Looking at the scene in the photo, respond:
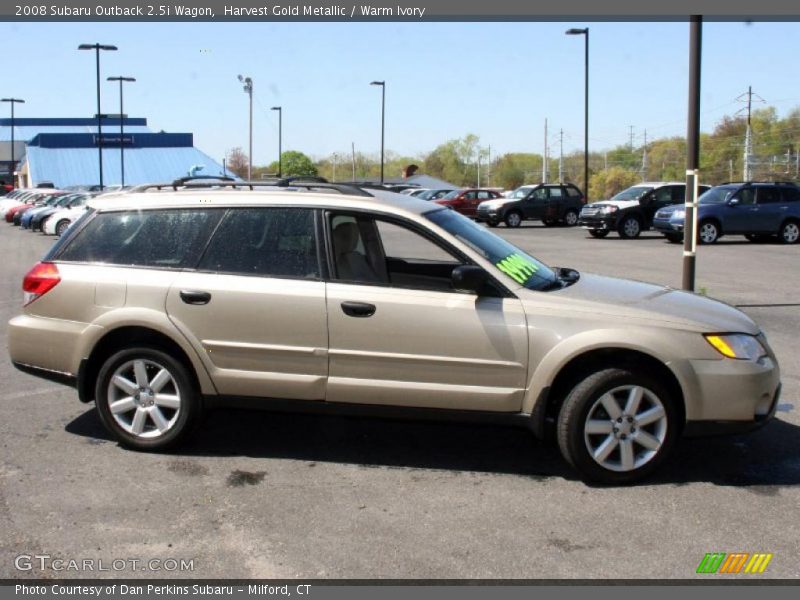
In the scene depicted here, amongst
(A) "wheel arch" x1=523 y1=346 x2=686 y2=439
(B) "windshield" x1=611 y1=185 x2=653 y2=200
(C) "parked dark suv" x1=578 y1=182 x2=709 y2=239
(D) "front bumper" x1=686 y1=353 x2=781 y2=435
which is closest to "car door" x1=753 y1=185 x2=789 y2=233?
(C) "parked dark suv" x1=578 y1=182 x2=709 y2=239

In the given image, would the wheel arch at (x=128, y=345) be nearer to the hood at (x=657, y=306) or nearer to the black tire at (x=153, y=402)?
the black tire at (x=153, y=402)

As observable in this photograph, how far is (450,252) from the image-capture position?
5.31 meters

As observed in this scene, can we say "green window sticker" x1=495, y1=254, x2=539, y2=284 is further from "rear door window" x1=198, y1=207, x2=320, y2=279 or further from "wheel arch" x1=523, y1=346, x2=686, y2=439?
"rear door window" x1=198, y1=207, x2=320, y2=279

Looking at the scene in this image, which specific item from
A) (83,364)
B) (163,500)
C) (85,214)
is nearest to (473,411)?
(163,500)

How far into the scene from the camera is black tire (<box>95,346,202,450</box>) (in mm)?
5484

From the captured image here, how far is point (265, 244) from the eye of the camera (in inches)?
217

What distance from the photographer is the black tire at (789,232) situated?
24.8 m

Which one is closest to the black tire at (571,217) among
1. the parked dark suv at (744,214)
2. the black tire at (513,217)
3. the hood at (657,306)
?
the black tire at (513,217)

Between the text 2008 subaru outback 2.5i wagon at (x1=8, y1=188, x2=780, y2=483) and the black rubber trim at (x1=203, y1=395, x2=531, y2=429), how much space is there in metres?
0.01

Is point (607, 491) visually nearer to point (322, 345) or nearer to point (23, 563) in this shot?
point (322, 345)

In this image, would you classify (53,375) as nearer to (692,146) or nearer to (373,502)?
(373,502)

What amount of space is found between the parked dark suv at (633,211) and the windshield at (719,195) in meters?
2.55

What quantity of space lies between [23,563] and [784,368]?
6.47 m

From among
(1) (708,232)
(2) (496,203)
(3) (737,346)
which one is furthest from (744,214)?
(3) (737,346)
